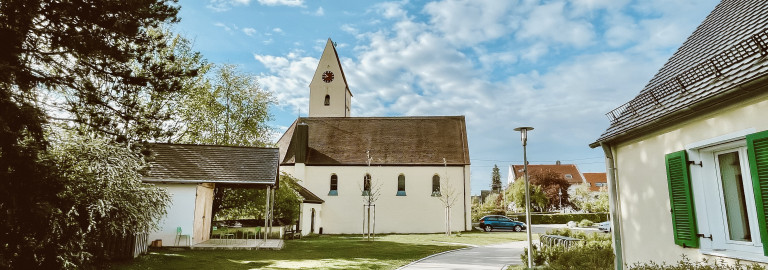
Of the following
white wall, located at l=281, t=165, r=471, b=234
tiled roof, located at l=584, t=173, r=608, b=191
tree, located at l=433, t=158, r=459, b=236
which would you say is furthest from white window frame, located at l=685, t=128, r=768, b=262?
tiled roof, located at l=584, t=173, r=608, b=191

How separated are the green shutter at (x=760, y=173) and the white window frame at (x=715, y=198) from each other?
0.32m

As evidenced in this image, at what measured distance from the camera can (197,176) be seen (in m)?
19.1

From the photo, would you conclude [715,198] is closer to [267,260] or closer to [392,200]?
[267,260]

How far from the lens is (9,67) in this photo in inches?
265

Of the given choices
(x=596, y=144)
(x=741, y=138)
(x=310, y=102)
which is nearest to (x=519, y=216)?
(x=310, y=102)

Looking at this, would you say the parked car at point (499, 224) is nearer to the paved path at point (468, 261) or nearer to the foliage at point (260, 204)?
the foliage at point (260, 204)

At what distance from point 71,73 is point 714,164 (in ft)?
37.5

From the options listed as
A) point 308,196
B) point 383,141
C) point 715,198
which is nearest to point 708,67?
point 715,198

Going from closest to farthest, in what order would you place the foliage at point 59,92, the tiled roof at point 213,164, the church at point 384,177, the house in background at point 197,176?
1. the foliage at point 59,92
2. the house in background at point 197,176
3. the tiled roof at point 213,164
4. the church at point 384,177

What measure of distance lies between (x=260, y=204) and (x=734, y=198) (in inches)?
940

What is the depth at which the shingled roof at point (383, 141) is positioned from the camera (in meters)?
Answer: 35.7

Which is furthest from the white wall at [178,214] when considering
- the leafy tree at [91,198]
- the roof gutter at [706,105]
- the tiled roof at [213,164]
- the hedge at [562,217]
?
the hedge at [562,217]

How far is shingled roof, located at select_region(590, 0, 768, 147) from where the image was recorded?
5.49 meters

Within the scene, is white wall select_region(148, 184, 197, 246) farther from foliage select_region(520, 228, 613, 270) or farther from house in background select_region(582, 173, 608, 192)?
house in background select_region(582, 173, 608, 192)
